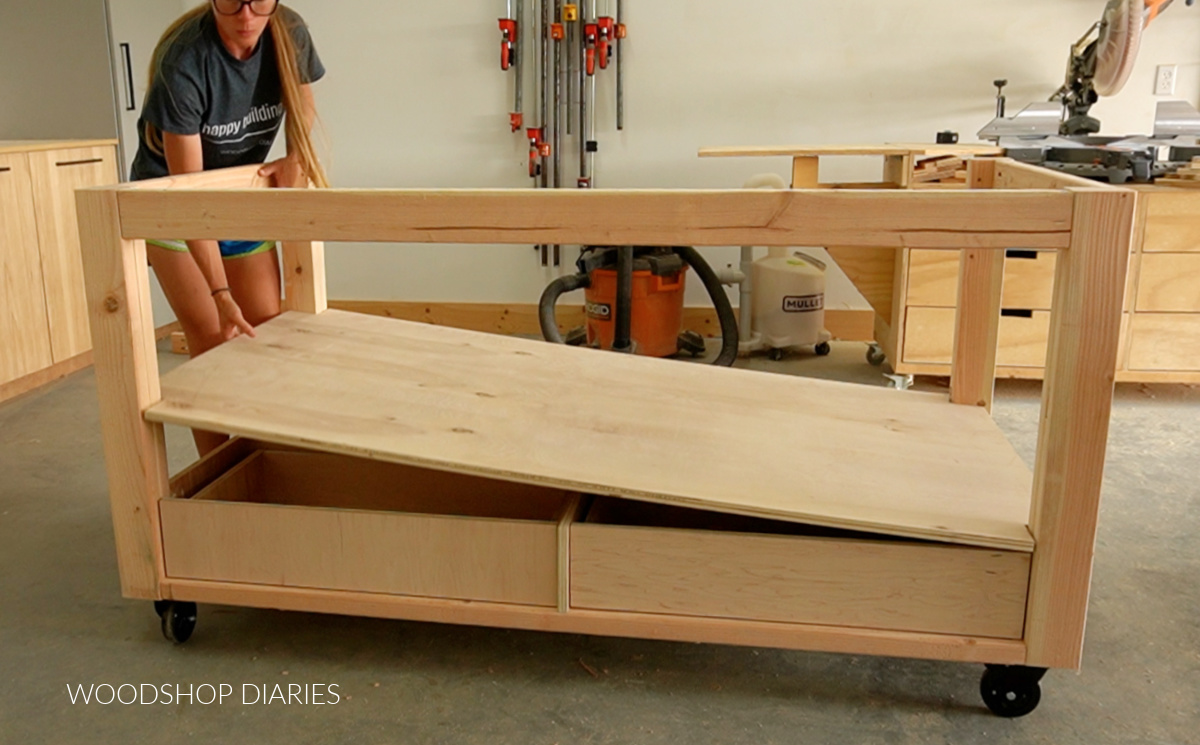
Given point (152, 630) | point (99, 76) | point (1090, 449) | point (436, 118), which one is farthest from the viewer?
point (436, 118)

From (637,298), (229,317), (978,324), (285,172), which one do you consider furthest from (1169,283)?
(229,317)

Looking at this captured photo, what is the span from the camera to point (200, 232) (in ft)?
4.46

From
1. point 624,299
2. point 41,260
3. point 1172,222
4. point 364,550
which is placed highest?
point 1172,222

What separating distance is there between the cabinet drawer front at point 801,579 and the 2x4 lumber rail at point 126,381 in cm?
66

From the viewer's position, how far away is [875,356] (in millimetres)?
3326

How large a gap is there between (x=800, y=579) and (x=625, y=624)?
0.84ft

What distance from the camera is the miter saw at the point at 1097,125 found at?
2.57m

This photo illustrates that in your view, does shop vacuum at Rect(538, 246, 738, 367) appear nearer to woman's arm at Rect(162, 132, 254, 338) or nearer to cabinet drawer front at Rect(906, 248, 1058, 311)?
cabinet drawer front at Rect(906, 248, 1058, 311)

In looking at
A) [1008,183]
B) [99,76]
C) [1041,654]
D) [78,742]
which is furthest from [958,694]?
[99,76]

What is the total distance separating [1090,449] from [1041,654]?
300 mm

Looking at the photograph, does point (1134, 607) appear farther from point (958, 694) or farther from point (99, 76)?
point (99, 76)

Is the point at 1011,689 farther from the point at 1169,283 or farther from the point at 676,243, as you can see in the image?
the point at 1169,283

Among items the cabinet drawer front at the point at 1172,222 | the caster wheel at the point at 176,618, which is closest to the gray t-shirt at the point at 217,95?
the caster wheel at the point at 176,618

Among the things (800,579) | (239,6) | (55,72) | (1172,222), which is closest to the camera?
(800,579)
